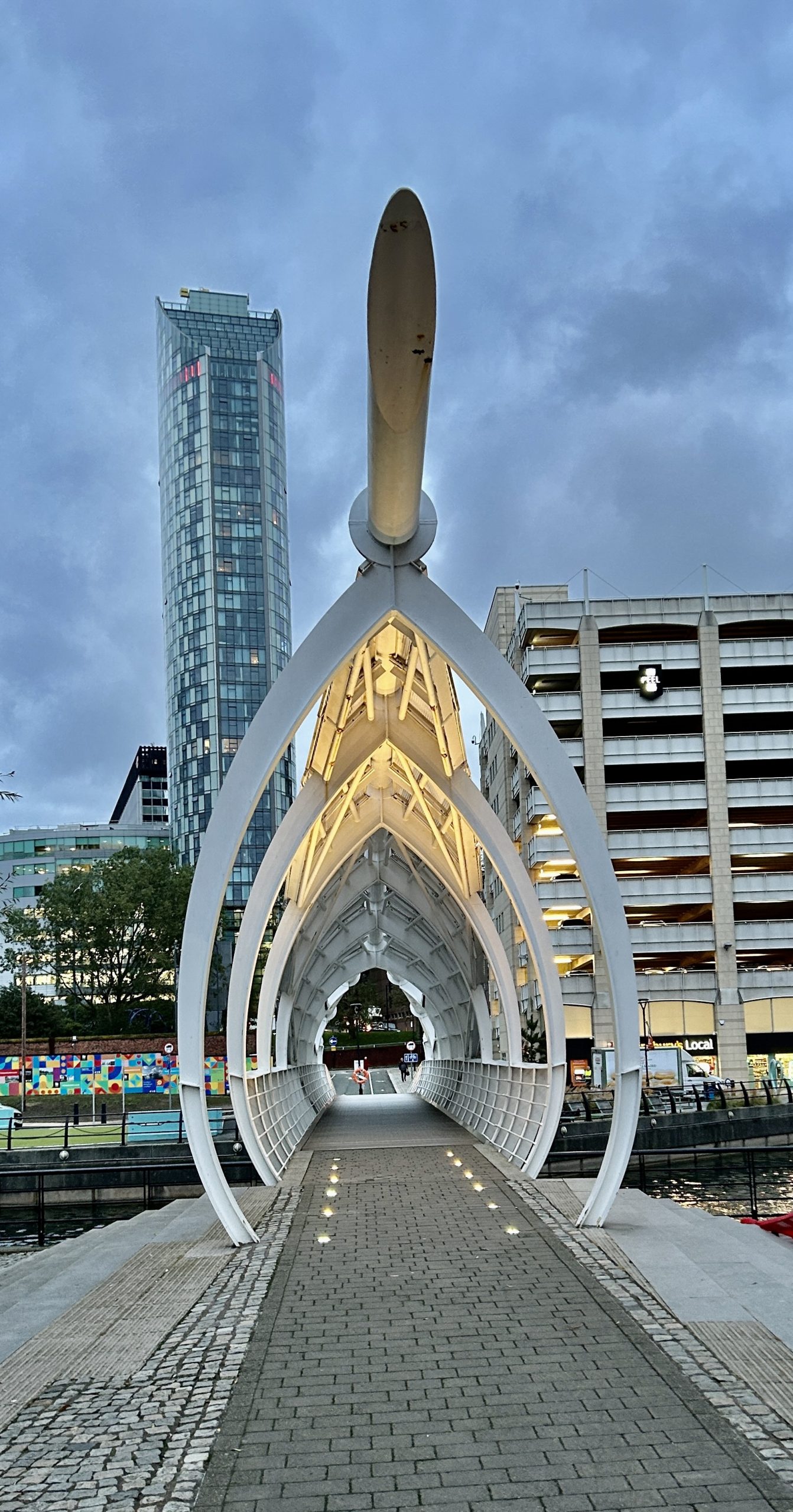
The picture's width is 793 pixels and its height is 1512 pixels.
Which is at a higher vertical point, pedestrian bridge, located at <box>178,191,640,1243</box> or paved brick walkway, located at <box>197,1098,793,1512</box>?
pedestrian bridge, located at <box>178,191,640,1243</box>

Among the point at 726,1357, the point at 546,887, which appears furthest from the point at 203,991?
the point at 546,887

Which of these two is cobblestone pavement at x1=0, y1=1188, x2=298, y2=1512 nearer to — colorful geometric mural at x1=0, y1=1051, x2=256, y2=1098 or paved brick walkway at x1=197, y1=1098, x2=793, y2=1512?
paved brick walkway at x1=197, y1=1098, x2=793, y2=1512

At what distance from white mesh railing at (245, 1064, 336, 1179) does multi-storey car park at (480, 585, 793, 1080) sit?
19929 mm

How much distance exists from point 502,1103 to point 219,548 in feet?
342

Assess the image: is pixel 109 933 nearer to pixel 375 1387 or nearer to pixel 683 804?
pixel 683 804

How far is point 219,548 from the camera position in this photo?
119 metres

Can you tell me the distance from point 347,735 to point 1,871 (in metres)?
95.8

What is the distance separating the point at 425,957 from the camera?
35625 millimetres

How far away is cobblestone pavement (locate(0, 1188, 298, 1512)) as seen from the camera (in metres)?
5.36

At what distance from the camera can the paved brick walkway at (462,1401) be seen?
17.1ft

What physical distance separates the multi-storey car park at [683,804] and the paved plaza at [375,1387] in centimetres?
3568

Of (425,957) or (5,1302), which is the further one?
(425,957)

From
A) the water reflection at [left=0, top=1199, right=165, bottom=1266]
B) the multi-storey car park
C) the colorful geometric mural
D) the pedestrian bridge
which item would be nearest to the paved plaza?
the pedestrian bridge

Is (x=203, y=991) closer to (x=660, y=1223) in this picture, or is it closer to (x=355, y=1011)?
(x=660, y=1223)
